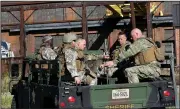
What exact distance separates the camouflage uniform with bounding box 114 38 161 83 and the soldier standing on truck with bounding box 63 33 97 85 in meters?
0.69

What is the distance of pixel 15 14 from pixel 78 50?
22.4 meters

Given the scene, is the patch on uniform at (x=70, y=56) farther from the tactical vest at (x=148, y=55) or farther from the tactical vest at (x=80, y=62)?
the tactical vest at (x=148, y=55)

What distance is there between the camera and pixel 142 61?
8969 mm

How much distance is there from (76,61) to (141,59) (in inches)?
45.6

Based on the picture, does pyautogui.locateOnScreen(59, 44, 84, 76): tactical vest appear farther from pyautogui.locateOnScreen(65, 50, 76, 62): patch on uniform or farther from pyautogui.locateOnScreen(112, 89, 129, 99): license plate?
pyautogui.locateOnScreen(112, 89, 129, 99): license plate

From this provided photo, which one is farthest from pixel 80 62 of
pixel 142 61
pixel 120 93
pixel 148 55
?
pixel 148 55

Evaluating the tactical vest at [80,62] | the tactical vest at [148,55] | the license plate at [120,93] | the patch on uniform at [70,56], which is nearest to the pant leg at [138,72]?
the tactical vest at [148,55]

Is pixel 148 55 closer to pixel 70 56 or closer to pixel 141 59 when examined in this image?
pixel 141 59

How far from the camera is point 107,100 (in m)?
8.54

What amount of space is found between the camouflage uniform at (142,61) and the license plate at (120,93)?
0.41m

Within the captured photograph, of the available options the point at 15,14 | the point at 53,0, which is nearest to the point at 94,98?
the point at 53,0

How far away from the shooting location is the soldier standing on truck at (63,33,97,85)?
8633 millimetres

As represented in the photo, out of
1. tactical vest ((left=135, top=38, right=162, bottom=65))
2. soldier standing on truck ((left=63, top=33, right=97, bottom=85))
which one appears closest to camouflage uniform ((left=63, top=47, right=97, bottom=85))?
soldier standing on truck ((left=63, top=33, right=97, bottom=85))

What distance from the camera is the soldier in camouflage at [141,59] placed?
8.80m
